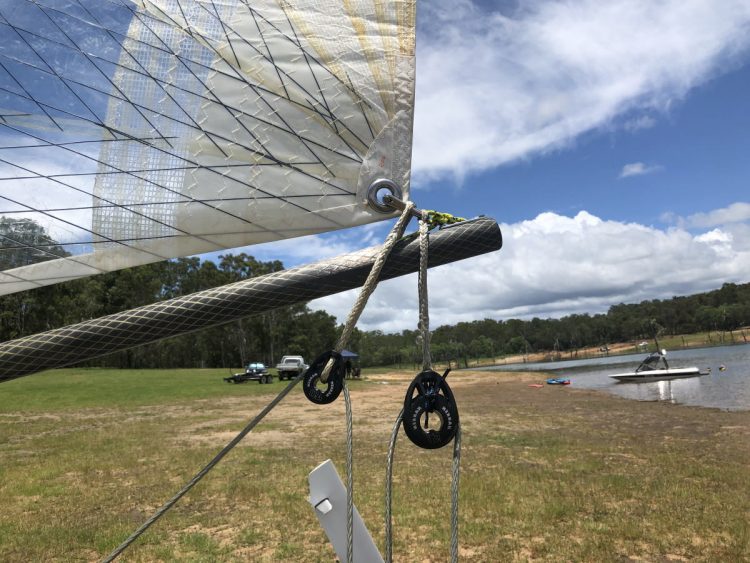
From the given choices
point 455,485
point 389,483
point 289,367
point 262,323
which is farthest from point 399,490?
point 262,323

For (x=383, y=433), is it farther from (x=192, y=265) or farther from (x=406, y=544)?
(x=192, y=265)

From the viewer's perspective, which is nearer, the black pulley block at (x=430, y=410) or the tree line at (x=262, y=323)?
the black pulley block at (x=430, y=410)

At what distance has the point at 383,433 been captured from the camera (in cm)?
1137

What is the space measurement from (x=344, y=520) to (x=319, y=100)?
4.38ft

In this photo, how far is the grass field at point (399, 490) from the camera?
4.79 m

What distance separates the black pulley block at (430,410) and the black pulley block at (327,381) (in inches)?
7.8

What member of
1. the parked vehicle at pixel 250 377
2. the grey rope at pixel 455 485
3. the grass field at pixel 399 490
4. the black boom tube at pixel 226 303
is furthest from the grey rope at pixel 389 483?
the parked vehicle at pixel 250 377

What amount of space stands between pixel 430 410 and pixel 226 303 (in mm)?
626

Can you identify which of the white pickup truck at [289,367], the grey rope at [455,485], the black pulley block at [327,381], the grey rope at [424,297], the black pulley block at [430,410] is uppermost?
the grey rope at [424,297]

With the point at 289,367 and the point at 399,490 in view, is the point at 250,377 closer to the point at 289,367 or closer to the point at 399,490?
the point at 289,367

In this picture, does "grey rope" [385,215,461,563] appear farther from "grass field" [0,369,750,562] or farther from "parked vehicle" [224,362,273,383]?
"parked vehicle" [224,362,273,383]

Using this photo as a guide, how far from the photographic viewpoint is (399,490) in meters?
6.57

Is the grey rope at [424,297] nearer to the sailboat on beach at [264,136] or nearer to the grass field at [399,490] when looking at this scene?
the sailboat on beach at [264,136]

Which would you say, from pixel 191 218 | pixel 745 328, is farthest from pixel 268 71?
pixel 745 328
